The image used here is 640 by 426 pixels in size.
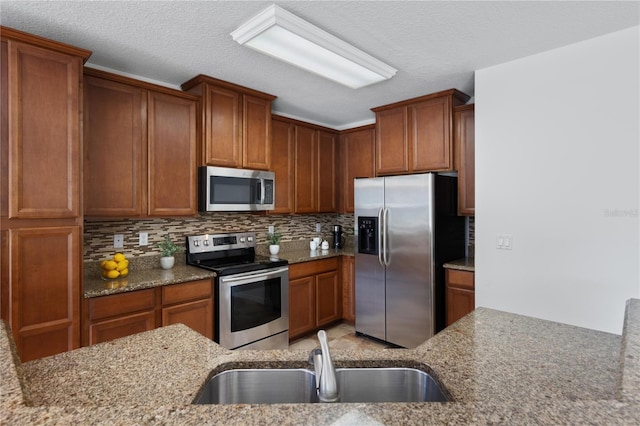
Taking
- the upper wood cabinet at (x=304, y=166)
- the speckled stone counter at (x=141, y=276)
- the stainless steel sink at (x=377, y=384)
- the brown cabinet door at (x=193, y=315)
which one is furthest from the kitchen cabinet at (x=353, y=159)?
the stainless steel sink at (x=377, y=384)

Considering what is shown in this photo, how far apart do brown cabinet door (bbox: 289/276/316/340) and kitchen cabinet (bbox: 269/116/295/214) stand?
80cm

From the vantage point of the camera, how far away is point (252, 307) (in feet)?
9.59

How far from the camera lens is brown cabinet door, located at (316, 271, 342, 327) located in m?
3.68

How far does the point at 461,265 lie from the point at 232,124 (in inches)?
91.9

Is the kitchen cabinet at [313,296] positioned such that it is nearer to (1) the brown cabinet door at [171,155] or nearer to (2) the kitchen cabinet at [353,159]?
(2) the kitchen cabinet at [353,159]

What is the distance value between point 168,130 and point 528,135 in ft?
8.96

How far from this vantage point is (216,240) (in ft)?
10.9

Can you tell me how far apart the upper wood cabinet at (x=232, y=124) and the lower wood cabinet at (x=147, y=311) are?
1083 millimetres

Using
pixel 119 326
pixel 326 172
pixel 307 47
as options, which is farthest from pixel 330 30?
pixel 119 326

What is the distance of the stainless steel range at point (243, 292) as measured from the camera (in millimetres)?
2736

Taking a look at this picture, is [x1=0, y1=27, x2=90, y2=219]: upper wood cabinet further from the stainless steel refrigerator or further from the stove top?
the stainless steel refrigerator

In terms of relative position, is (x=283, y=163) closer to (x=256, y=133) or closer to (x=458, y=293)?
(x=256, y=133)

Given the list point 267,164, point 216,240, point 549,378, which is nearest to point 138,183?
point 216,240

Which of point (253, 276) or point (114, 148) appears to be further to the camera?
point (253, 276)
